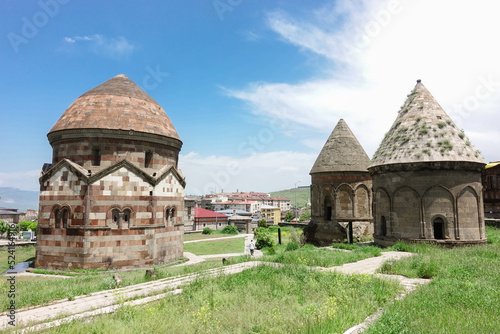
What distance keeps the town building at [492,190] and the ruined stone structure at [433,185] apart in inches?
696

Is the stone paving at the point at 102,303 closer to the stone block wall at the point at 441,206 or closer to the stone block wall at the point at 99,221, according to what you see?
the stone block wall at the point at 99,221

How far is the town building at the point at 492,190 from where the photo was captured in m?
29.5

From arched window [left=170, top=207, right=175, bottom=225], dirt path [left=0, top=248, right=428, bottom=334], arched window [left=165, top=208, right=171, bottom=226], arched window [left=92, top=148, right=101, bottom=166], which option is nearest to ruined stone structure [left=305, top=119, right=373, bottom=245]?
arched window [left=170, top=207, right=175, bottom=225]

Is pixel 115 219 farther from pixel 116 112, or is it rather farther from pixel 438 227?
pixel 438 227

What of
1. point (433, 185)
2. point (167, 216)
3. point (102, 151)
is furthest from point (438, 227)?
point (102, 151)

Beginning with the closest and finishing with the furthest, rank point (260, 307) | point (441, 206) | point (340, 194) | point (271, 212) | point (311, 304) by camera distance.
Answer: point (311, 304)
point (260, 307)
point (441, 206)
point (340, 194)
point (271, 212)

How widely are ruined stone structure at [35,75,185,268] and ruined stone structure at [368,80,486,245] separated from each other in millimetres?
13069

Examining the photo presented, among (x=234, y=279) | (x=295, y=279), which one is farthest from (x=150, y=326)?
(x=295, y=279)

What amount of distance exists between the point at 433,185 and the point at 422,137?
9.42ft

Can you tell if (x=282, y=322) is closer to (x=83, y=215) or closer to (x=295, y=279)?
(x=295, y=279)

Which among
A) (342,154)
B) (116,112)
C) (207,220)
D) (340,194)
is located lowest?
(207,220)

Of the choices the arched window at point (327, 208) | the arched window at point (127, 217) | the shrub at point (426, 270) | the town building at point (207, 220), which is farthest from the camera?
the town building at point (207, 220)

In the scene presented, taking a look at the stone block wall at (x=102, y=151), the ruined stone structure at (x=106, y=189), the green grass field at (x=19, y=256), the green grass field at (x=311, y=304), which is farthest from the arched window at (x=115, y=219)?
the green grass field at (x=19, y=256)

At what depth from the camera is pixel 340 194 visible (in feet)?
78.4
